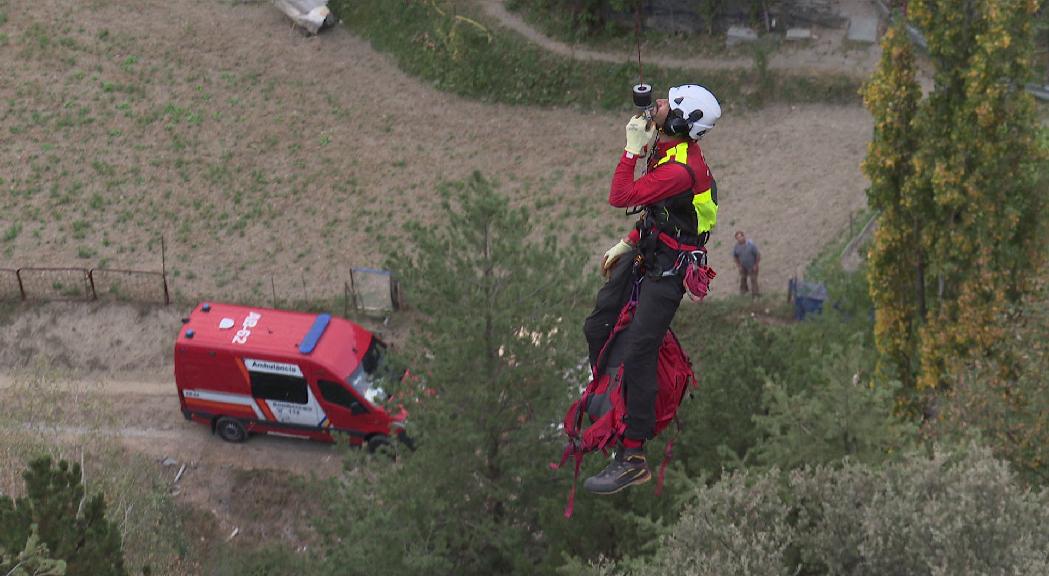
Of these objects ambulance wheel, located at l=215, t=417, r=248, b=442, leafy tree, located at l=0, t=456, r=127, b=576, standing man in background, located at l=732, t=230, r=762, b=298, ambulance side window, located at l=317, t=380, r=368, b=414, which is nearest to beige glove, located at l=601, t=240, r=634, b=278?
leafy tree, located at l=0, t=456, r=127, b=576

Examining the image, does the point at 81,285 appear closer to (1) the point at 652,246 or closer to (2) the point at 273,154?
(2) the point at 273,154

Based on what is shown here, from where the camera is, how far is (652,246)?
10.1 meters

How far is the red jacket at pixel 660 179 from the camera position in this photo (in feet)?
31.4

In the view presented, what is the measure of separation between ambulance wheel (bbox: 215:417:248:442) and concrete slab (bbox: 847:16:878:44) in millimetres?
20759

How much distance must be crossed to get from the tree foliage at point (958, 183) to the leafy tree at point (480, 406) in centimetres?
593

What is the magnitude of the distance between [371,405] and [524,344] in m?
6.52

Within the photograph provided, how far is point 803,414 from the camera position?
52.4 feet

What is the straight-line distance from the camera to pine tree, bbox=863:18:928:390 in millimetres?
20703

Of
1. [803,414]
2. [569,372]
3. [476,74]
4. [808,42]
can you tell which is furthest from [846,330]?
[476,74]

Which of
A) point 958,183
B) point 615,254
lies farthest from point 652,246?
point 958,183

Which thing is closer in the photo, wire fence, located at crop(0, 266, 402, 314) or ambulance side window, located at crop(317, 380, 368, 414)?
ambulance side window, located at crop(317, 380, 368, 414)

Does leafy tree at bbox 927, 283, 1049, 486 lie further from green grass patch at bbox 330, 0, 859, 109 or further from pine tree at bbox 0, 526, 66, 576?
green grass patch at bbox 330, 0, 859, 109

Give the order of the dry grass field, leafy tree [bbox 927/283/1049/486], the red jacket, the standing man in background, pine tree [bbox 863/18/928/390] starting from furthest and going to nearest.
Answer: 1. the standing man in background
2. the dry grass field
3. pine tree [bbox 863/18/928/390]
4. leafy tree [bbox 927/283/1049/486]
5. the red jacket

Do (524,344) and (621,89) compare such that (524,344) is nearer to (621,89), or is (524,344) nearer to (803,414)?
(803,414)
